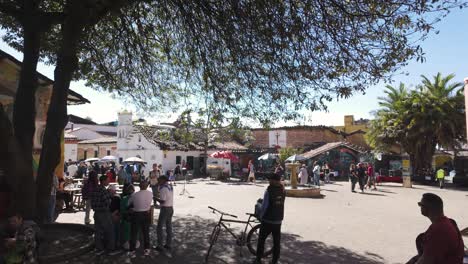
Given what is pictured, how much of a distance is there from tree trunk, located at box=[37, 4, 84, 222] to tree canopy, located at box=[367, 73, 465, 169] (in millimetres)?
25848

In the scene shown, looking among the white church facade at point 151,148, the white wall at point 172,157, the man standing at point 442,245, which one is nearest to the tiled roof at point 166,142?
the white church facade at point 151,148

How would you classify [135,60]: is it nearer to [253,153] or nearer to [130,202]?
[130,202]

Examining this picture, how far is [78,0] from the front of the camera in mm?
7164

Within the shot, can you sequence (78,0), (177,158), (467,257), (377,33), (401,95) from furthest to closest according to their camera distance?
(177,158)
(401,95)
(377,33)
(78,0)
(467,257)

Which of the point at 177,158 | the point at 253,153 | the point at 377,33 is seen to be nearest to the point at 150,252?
the point at 377,33

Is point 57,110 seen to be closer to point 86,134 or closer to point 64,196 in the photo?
point 64,196

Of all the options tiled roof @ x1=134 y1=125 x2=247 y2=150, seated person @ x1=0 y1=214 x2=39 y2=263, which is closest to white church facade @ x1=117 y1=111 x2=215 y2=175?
tiled roof @ x1=134 y1=125 x2=247 y2=150

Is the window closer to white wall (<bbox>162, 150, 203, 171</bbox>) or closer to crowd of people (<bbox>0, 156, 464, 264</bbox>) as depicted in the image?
white wall (<bbox>162, 150, 203, 171</bbox>)

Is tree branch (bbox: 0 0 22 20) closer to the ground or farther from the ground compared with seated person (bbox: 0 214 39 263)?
farther from the ground

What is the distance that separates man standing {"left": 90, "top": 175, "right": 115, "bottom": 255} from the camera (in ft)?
26.5

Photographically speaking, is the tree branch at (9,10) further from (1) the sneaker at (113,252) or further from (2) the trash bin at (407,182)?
(2) the trash bin at (407,182)

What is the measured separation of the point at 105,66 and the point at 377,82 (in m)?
7.91

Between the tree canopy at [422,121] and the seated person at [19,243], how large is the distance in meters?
27.5

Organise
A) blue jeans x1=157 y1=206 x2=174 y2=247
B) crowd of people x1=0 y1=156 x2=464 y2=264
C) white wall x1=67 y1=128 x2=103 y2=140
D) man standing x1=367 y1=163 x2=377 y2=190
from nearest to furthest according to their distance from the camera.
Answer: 1. crowd of people x1=0 y1=156 x2=464 y2=264
2. blue jeans x1=157 y1=206 x2=174 y2=247
3. man standing x1=367 y1=163 x2=377 y2=190
4. white wall x1=67 y1=128 x2=103 y2=140
